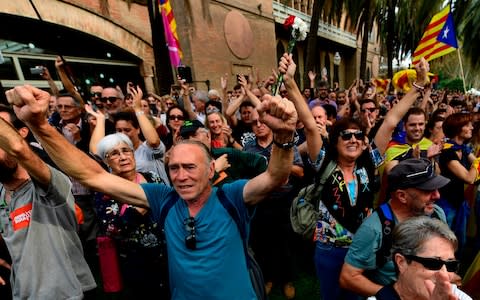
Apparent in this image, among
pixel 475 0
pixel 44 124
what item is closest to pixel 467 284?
pixel 44 124

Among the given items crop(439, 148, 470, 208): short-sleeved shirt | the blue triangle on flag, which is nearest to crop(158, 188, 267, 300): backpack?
crop(439, 148, 470, 208): short-sleeved shirt

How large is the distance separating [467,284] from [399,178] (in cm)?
87

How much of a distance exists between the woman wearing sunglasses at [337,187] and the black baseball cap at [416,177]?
0.34m

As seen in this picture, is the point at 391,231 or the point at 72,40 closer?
the point at 391,231

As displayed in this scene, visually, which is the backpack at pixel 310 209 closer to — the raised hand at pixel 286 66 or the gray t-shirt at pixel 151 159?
the raised hand at pixel 286 66

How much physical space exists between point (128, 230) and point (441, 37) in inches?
266

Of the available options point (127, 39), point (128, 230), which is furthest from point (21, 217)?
point (127, 39)

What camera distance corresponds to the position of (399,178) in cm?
178

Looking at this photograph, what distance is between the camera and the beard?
5.52 ft

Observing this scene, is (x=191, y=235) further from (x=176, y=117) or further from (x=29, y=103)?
(x=176, y=117)

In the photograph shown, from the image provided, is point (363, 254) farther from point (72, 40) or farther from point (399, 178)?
point (72, 40)

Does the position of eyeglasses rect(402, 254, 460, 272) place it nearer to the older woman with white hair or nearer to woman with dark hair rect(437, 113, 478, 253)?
the older woman with white hair

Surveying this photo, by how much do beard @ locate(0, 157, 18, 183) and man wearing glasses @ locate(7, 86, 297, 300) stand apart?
31 cm

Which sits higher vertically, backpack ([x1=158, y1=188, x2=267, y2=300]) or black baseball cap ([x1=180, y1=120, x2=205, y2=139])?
black baseball cap ([x1=180, y1=120, x2=205, y2=139])
